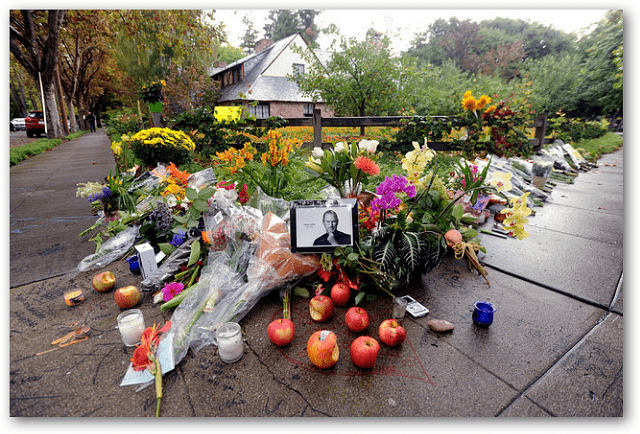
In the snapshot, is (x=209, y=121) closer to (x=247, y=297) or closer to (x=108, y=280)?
(x=108, y=280)

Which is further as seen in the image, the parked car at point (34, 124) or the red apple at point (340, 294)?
the parked car at point (34, 124)

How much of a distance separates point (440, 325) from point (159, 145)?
4413mm

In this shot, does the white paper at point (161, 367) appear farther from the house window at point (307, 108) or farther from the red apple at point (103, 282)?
the house window at point (307, 108)

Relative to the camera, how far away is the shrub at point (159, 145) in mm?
4320

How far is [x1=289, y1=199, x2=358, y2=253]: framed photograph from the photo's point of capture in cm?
193

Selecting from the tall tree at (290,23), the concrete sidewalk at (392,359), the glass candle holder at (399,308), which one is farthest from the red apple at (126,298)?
the tall tree at (290,23)

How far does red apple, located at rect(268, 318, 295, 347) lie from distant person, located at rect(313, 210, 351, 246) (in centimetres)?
54

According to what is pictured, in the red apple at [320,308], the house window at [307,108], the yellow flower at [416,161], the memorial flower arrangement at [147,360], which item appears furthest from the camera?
the house window at [307,108]

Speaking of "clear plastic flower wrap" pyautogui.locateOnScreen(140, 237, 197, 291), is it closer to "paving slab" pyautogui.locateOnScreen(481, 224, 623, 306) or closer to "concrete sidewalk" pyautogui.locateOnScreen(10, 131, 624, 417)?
"concrete sidewalk" pyautogui.locateOnScreen(10, 131, 624, 417)

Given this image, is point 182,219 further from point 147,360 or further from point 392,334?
point 392,334

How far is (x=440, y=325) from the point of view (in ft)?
5.54

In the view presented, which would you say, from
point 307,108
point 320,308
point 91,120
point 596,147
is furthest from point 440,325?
point 91,120

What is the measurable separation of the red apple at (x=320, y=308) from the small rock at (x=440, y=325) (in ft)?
1.85

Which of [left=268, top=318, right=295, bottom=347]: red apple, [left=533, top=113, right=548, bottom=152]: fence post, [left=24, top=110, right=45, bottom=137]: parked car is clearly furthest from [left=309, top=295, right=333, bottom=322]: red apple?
[left=24, top=110, right=45, bottom=137]: parked car
